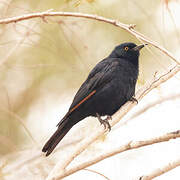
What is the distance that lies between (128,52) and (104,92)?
27.6 inches

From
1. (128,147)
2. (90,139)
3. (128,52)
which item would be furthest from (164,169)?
(128,52)

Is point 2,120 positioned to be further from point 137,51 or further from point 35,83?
point 137,51

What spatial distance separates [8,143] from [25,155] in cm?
107

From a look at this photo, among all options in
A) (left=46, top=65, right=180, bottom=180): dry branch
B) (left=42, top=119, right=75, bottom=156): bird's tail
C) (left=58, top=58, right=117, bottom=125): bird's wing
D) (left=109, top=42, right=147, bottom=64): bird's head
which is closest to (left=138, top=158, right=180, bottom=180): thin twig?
(left=46, top=65, right=180, bottom=180): dry branch

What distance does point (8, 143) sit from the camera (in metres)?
A: 3.15

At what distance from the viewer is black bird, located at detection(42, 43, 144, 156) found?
15.0ft

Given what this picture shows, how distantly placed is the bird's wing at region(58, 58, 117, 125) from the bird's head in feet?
0.72

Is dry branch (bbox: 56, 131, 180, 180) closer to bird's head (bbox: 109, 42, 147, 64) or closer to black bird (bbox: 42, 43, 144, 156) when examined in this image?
black bird (bbox: 42, 43, 144, 156)

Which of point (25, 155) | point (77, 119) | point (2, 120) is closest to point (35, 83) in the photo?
point (2, 120)

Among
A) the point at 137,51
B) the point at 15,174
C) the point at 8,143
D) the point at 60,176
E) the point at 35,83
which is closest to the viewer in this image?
the point at 60,176

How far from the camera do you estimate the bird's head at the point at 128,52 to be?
5.01 m

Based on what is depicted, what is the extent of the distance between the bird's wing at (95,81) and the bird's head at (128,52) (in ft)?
0.72

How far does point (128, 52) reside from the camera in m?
5.07

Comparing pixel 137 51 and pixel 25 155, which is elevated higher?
pixel 137 51
